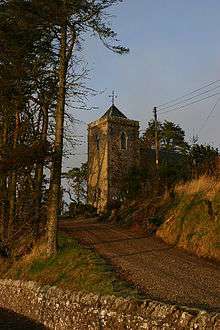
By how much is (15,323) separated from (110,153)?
37.3m

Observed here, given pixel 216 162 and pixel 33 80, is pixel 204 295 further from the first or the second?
pixel 216 162

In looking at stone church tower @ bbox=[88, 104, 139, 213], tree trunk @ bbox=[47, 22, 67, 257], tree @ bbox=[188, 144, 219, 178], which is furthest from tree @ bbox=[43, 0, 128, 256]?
stone church tower @ bbox=[88, 104, 139, 213]

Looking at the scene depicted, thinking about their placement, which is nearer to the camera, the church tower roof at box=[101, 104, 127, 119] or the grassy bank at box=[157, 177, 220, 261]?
the grassy bank at box=[157, 177, 220, 261]

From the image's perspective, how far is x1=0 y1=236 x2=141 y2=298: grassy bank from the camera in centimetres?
1257

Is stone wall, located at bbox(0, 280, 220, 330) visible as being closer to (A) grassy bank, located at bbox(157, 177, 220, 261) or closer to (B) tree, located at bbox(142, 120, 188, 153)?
(A) grassy bank, located at bbox(157, 177, 220, 261)

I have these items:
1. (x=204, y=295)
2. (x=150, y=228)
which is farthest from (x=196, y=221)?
(x=204, y=295)

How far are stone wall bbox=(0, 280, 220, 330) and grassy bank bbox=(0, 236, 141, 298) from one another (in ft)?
1.88

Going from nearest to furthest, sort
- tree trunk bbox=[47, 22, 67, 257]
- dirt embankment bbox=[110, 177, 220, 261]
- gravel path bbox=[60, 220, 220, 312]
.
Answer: gravel path bbox=[60, 220, 220, 312] < dirt embankment bbox=[110, 177, 220, 261] < tree trunk bbox=[47, 22, 67, 257]

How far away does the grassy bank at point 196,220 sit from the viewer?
18.0 meters

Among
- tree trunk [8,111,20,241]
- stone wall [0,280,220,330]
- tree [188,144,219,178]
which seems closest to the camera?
stone wall [0,280,220,330]

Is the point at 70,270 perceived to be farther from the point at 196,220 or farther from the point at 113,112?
the point at 113,112

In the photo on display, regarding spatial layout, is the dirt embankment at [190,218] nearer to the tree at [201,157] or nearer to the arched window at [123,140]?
the tree at [201,157]

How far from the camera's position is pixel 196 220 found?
774 inches

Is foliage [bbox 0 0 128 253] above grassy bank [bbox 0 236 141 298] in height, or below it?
above
